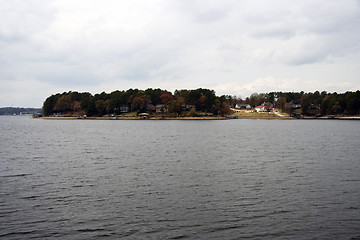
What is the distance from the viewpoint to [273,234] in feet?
63.5

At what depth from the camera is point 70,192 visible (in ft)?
93.7

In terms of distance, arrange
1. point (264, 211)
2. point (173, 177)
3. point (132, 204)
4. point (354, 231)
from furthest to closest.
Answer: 1. point (173, 177)
2. point (132, 204)
3. point (264, 211)
4. point (354, 231)

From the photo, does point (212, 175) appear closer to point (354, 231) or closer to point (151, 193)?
point (151, 193)

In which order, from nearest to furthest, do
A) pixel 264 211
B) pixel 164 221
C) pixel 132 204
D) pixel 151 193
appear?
pixel 164 221
pixel 264 211
pixel 132 204
pixel 151 193

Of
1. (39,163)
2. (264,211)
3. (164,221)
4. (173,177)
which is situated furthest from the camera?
(39,163)

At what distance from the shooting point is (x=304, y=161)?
46375 millimetres

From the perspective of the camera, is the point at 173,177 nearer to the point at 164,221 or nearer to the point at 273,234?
the point at 164,221

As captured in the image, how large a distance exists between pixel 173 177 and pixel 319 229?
57.4 feet

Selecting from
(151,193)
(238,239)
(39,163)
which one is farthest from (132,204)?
→ (39,163)

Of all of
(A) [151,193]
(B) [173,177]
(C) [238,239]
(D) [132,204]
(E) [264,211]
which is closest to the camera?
(C) [238,239]

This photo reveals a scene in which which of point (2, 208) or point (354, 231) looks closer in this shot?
point (354, 231)

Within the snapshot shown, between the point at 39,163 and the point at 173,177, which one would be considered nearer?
the point at 173,177

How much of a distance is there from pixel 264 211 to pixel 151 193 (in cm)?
1024

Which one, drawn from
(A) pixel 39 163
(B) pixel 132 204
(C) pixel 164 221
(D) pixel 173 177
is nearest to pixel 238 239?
(C) pixel 164 221
